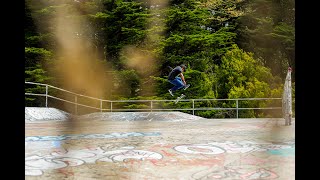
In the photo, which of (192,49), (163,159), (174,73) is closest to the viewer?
(163,159)

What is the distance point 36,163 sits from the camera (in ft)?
3.28

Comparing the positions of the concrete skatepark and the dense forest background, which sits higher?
the dense forest background

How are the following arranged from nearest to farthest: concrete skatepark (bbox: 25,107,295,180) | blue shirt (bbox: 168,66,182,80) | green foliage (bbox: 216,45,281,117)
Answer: concrete skatepark (bbox: 25,107,295,180), blue shirt (bbox: 168,66,182,80), green foliage (bbox: 216,45,281,117)

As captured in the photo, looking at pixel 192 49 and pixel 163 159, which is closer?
pixel 163 159

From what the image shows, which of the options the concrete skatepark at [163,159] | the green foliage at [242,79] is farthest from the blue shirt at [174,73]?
the concrete skatepark at [163,159]

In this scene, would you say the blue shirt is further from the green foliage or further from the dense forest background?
the green foliage

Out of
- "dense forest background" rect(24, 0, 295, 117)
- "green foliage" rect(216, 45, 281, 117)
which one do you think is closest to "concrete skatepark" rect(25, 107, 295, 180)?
"dense forest background" rect(24, 0, 295, 117)

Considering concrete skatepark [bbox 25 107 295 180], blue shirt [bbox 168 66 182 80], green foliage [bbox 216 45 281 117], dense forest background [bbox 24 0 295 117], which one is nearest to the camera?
concrete skatepark [bbox 25 107 295 180]

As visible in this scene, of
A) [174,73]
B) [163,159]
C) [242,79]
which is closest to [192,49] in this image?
[242,79]

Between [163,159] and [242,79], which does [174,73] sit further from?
[163,159]

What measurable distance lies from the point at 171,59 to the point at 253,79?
3.31 feet

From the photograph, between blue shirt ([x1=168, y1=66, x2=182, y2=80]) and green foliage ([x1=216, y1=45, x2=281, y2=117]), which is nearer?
blue shirt ([x1=168, y1=66, x2=182, y2=80])
